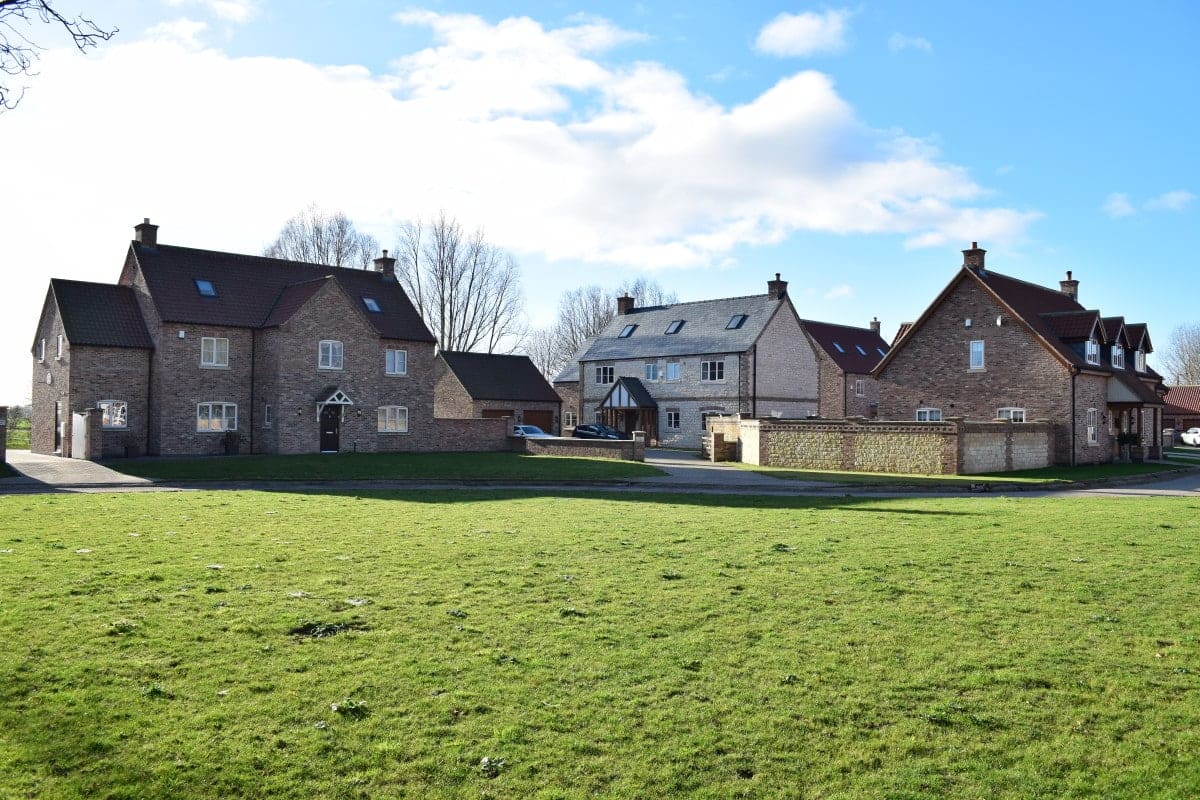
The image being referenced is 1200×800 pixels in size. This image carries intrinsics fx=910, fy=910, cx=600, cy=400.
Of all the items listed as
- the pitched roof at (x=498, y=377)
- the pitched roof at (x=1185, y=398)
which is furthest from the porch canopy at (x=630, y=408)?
the pitched roof at (x=1185, y=398)

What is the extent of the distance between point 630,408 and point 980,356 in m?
22.0

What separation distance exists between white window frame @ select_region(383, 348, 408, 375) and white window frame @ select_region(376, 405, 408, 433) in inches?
68.1

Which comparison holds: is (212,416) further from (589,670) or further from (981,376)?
(589,670)

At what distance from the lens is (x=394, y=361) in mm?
44156

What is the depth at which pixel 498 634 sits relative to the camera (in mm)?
7707

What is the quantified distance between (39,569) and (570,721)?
7336 millimetres

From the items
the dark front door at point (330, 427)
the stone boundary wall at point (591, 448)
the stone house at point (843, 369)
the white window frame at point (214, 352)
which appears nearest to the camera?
the stone boundary wall at point (591, 448)

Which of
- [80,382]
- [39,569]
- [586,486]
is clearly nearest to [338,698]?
[39,569]

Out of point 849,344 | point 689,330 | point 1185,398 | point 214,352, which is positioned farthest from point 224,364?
point 1185,398

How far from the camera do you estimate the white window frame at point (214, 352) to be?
128 feet

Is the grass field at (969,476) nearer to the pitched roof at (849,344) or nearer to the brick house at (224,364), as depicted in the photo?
the brick house at (224,364)

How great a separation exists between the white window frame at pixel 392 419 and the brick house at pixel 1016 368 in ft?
74.8

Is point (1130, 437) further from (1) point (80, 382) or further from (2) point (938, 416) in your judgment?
(1) point (80, 382)

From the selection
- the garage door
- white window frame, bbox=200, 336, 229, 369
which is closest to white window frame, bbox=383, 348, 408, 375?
white window frame, bbox=200, 336, 229, 369
